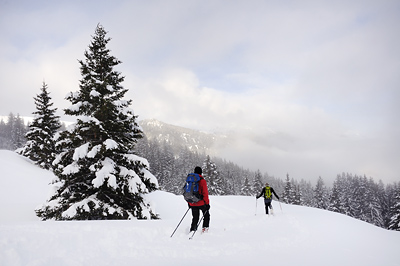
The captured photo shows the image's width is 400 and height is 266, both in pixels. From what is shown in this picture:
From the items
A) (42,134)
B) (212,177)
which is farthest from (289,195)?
(42,134)

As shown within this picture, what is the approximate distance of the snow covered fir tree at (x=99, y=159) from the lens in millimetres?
10180

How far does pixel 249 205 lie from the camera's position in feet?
74.0

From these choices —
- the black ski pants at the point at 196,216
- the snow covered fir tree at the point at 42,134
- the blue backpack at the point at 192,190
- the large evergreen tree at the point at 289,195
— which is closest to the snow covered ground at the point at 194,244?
the black ski pants at the point at 196,216

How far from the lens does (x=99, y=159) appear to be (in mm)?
10711

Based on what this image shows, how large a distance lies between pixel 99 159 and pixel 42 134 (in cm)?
2105

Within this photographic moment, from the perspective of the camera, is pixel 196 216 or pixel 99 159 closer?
pixel 196 216

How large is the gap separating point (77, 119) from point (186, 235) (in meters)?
7.84

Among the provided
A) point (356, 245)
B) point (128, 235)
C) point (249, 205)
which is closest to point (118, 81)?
point (128, 235)

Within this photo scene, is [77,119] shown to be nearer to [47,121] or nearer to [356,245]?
A: [356,245]

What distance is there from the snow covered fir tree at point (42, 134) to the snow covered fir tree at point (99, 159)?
17.8 meters

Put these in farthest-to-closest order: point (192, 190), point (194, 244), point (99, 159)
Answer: point (99, 159) → point (192, 190) → point (194, 244)

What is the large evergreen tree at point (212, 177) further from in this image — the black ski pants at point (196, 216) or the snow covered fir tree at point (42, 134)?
the black ski pants at point (196, 216)

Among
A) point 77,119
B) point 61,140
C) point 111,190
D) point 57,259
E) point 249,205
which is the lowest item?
point 249,205

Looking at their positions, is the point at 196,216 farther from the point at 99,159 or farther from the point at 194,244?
the point at 99,159
